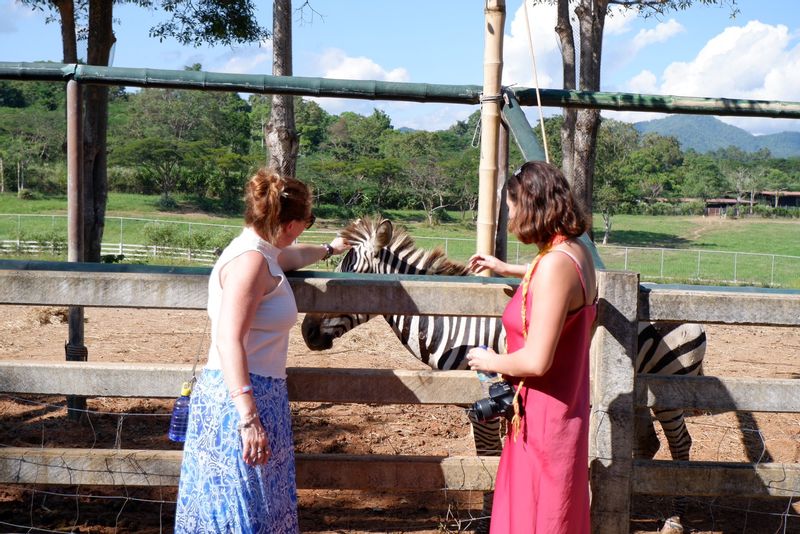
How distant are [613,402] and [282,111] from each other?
7956mm

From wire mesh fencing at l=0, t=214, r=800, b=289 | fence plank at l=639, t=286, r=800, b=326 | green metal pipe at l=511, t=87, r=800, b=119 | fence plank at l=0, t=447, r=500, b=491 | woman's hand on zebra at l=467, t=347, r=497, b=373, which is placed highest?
green metal pipe at l=511, t=87, r=800, b=119

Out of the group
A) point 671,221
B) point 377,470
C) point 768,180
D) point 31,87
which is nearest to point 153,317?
point 377,470

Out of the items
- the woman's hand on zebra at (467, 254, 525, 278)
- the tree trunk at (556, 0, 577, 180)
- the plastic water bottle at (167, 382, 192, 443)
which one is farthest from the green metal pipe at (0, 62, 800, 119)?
the tree trunk at (556, 0, 577, 180)

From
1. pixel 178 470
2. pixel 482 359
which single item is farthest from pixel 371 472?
pixel 482 359

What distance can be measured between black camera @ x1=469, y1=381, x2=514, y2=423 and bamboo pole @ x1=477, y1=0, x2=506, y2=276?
89 cm

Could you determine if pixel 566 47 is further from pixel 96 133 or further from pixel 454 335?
pixel 454 335

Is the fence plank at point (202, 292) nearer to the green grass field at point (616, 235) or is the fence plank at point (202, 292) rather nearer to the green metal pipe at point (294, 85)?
the green metal pipe at point (294, 85)

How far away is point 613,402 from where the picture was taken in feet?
10.0

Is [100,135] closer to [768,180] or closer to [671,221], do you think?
[671,221]

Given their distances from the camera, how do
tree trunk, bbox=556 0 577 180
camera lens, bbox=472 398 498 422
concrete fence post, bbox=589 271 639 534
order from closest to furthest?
camera lens, bbox=472 398 498 422, concrete fence post, bbox=589 271 639 534, tree trunk, bbox=556 0 577 180

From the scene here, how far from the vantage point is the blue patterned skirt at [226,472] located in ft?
8.66

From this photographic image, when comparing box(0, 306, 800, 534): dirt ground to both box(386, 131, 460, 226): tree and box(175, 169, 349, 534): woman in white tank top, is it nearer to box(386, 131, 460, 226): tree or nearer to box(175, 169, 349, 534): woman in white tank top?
box(175, 169, 349, 534): woman in white tank top

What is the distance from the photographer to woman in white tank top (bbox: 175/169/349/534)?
101 inches

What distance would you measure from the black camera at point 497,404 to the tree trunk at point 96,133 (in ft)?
25.5
